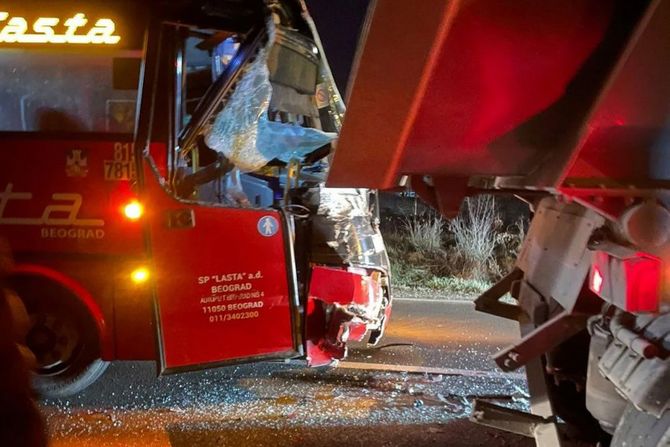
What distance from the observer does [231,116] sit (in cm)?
424

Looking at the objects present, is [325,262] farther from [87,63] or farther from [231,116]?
[87,63]

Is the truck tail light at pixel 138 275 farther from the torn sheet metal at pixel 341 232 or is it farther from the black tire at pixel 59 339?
the torn sheet metal at pixel 341 232

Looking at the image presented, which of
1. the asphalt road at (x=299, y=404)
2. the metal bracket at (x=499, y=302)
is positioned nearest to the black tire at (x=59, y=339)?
the asphalt road at (x=299, y=404)

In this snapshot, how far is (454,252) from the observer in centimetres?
1160

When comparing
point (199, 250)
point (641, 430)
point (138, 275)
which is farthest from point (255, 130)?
point (641, 430)

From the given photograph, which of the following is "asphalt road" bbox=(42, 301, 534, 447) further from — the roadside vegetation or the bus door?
the roadside vegetation

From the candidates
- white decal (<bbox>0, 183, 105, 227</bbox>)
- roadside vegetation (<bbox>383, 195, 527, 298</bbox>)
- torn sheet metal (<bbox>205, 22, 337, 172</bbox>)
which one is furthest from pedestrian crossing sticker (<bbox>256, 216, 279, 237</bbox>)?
roadside vegetation (<bbox>383, 195, 527, 298</bbox>)

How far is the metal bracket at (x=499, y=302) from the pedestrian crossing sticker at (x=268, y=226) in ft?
4.38

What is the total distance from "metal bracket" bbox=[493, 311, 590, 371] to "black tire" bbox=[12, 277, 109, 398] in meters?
2.95

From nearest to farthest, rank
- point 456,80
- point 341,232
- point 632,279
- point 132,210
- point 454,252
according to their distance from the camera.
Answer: point 456,80 → point 632,279 → point 132,210 → point 341,232 → point 454,252

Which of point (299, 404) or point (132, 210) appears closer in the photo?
point (132, 210)

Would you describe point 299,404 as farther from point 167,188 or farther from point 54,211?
point 54,211

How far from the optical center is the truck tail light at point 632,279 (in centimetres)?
237

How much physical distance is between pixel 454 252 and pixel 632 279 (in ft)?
30.4
